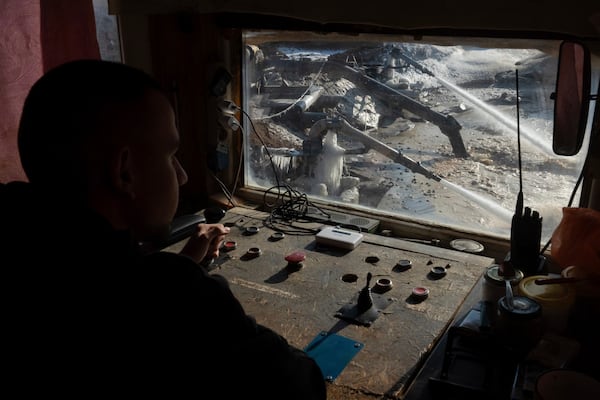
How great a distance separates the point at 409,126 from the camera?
5.83 ft

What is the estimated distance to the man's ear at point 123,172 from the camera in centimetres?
68

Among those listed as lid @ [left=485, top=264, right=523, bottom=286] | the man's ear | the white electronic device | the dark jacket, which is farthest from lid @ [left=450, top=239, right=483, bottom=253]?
the man's ear

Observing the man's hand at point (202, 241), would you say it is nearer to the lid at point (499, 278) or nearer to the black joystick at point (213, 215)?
the black joystick at point (213, 215)

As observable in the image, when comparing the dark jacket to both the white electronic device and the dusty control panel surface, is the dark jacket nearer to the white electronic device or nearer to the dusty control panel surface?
the dusty control panel surface

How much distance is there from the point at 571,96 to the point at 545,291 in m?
0.53

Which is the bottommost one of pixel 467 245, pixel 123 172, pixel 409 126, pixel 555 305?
pixel 467 245

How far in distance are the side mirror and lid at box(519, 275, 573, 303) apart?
1.38 feet

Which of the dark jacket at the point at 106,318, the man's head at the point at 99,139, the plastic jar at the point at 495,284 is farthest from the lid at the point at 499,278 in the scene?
the man's head at the point at 99,139

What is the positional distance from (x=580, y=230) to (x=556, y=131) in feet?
1.00

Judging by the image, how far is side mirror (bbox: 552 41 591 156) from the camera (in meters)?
1.26

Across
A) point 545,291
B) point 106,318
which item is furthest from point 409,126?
point 106,318

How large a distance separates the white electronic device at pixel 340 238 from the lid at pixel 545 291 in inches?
20.6

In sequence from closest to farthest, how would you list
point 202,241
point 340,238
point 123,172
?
point 123,172
point 202,241
point 340,238

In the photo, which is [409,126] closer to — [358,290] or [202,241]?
[358,290]
